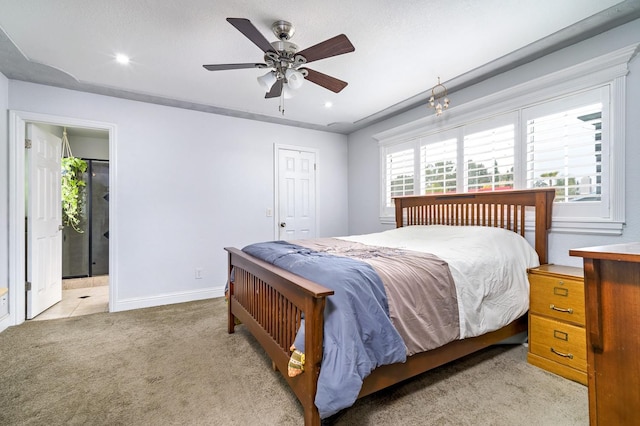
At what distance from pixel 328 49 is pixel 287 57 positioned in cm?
34

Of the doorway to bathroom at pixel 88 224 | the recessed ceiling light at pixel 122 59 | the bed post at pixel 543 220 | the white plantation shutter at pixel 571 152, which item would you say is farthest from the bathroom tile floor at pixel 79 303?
the white plantation shutter at pixel 571 152

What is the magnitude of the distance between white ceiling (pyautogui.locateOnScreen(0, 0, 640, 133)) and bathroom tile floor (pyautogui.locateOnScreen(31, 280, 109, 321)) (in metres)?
2.57

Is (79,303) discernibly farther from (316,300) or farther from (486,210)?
(486,210)

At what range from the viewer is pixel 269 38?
2.34 m

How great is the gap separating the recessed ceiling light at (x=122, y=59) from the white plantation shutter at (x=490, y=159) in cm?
351

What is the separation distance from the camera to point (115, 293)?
3.41 metres

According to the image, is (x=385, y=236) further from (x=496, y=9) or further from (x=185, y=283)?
(x=185, y=283)

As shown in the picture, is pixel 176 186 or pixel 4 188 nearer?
pixel 4 188

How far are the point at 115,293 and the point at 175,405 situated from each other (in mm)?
2286

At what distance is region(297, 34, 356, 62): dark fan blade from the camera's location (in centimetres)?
182

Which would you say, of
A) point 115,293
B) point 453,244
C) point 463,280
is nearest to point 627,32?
point 453,244

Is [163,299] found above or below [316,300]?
below

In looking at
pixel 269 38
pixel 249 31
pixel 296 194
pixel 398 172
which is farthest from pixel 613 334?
pixel 296 194

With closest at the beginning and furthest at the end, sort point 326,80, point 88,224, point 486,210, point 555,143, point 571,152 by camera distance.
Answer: point 326,80 → point 571,152 → point 555,143 → point 486,210 → point 88,224
